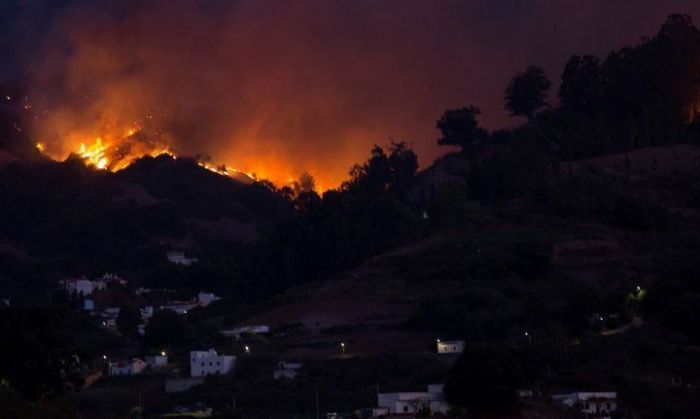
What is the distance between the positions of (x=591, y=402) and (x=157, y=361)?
21.3 meters

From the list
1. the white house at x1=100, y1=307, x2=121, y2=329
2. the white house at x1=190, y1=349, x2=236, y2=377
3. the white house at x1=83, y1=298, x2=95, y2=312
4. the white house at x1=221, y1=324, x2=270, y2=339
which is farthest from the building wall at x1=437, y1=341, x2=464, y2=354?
the white house at x1=83, y1=298, x2=95, y2=312

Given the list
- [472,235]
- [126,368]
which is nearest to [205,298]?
[472,235]

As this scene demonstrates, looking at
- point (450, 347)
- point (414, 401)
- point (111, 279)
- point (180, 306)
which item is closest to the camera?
point (414, 401)

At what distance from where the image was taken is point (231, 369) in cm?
6625

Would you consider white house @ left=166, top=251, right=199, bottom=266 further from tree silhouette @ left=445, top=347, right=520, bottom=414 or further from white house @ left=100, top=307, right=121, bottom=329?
tree silhouette @ left=445, top=347, right=520, bottom=414

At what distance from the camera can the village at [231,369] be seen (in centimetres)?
5462

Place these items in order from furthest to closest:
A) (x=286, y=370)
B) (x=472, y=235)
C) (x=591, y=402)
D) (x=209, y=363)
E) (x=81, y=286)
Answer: (x=81, y=286), (x=472, y=235), (x=209, y=363), (x=286, y=370), (x=591, y=402)

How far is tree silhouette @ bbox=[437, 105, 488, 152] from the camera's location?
110 metres

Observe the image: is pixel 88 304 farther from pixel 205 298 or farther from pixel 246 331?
pixel 246 331

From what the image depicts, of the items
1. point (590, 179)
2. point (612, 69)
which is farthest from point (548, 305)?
point (612, 69)

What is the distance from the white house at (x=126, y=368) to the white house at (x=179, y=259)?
38856 millimetres

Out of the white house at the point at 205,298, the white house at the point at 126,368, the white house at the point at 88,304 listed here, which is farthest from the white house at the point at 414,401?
Result: the white house at the point at 88,304

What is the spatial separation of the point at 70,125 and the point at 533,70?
3889 cm

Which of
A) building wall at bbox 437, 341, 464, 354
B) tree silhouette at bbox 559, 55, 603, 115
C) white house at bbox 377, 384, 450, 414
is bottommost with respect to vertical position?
white house at bbox 377, 384, 450, 414
